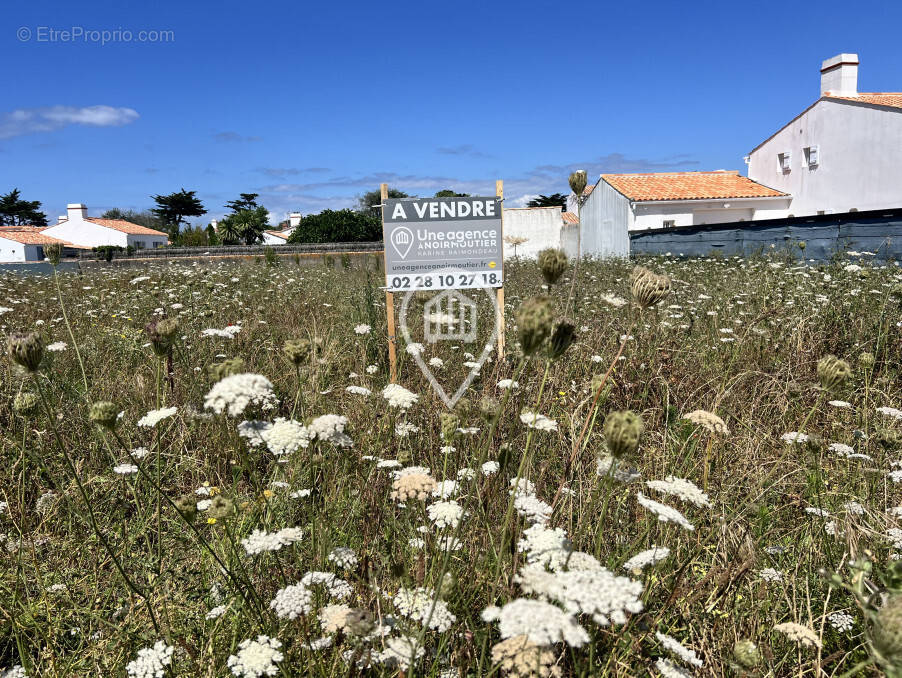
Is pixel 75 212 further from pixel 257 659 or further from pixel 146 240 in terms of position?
pixel 257 659

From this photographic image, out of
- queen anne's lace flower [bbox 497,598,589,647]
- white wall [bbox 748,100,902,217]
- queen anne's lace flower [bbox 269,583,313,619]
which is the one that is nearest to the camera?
queen anne's lace flower [bbox 497,598,589,647]

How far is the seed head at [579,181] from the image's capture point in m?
2.72

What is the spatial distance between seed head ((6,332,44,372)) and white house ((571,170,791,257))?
2288 centimetres

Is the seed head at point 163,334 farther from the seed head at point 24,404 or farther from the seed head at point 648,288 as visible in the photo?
the seed head at point 648,288

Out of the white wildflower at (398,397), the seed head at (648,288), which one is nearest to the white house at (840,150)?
the seed head at (648,288)

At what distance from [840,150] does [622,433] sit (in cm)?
2625

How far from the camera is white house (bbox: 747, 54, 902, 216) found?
1900 cm

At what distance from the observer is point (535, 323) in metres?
1.14

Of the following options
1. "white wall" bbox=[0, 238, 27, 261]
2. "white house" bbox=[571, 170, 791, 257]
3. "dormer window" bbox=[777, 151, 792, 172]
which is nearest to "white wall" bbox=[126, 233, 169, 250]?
"white wall" bbox=[0, 238, 27, 261]

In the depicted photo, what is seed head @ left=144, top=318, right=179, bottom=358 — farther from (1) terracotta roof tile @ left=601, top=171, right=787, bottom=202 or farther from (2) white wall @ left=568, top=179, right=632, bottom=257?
(1) terracotta roof tile @ left=601, top=171, right=787, bottom=202

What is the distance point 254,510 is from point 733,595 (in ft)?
6.25

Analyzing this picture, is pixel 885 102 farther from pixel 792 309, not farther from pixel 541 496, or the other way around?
pixel 541 496

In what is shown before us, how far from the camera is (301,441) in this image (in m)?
1.43

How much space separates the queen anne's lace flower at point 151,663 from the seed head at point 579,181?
254 centimetres
